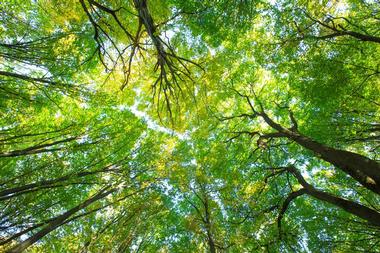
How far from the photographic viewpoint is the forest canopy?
14.3 ft

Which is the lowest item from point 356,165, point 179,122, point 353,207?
point 353,207

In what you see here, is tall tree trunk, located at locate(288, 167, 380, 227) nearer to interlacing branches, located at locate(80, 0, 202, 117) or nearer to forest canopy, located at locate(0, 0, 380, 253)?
forest canopy, located at locate(0, 0, 380, 253)

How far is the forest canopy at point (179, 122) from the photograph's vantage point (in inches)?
171

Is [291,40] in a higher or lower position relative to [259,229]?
higher

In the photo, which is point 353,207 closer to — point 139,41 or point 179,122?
point 179,122

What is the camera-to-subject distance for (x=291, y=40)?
5.74m

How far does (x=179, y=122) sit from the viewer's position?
5293 mm

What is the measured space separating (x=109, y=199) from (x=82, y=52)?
4.22m

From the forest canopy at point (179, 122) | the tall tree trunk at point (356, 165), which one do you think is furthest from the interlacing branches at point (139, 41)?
the tall tree trunk at point (356, 165)

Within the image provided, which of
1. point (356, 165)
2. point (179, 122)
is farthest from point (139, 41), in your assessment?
point (356, 165)

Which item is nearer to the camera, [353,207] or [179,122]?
[353,207]

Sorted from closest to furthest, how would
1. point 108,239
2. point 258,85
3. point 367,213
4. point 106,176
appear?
1. point 367,213
2. point 108,239
3. point 106,176
4. point 258,85

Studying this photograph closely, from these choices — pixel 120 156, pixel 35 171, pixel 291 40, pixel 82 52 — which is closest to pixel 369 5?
pixel 291 40

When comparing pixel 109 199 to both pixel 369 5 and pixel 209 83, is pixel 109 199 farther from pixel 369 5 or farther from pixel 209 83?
pixel 369 5
